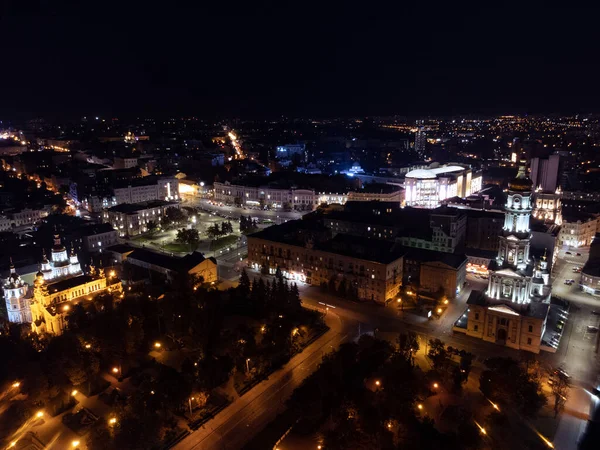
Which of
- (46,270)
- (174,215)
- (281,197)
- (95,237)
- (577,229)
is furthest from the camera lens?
(281,197)

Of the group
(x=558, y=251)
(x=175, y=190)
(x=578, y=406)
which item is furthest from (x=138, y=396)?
(x=175, y=190)

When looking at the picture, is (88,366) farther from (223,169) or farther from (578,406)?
(223,169)

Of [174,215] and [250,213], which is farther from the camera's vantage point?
[250,213]

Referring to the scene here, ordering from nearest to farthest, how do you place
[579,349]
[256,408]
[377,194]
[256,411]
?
1. [256,411]
2. [256,408]
3. [579,349]
4. [377,194]

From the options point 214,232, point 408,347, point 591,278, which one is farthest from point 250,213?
point 591,278

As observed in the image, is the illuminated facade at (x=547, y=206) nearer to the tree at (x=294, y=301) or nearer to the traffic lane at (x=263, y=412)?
the tree at (x=294, y=301)

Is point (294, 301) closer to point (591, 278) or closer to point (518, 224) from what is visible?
point (518, 224)

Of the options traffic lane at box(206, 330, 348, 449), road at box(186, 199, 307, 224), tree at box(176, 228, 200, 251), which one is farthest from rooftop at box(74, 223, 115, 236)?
traffic lane at box(206, 330, 348, 449)

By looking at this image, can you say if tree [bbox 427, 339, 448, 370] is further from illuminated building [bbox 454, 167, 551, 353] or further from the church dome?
the church dome
